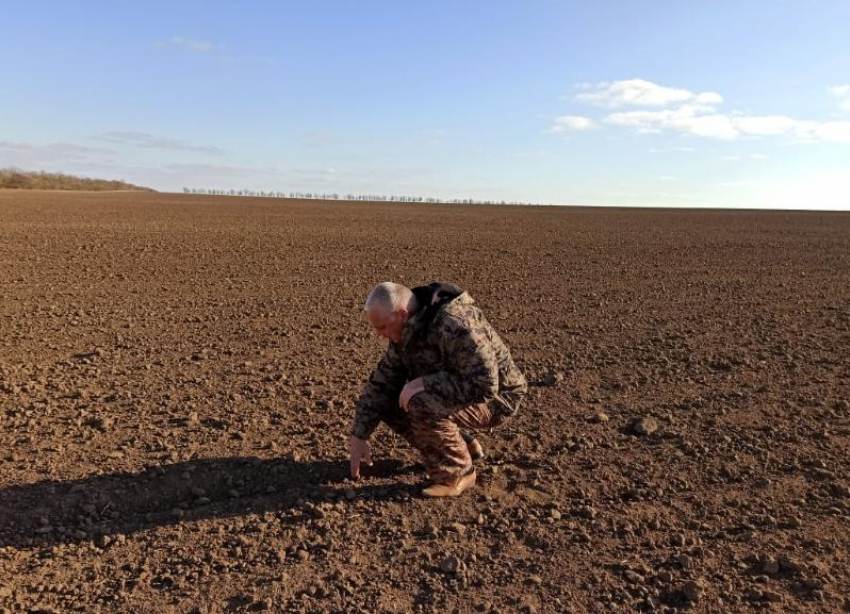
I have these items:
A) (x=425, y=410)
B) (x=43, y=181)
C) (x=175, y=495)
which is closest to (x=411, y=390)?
(x=425, y=410)

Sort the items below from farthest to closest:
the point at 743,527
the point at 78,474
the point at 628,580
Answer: the point at 78,474 < the point at 743,527 < the point at 628,580

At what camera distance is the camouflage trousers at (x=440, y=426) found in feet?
11.7

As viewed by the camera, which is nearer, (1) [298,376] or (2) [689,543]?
(2) [689,543]

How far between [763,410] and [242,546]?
4.11 m

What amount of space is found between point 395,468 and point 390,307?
1319 millimetres

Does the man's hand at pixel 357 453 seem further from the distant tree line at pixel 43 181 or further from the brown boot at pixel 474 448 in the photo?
the distant tree line at pixel 43 181

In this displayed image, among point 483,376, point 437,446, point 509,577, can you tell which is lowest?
point 509,577

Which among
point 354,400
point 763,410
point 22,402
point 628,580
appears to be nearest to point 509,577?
point 628,580

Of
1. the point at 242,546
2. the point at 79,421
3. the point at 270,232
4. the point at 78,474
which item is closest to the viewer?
the point at 242,546

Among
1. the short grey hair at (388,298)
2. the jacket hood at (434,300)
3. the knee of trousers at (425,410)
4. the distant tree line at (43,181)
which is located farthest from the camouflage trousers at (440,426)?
the distant tree line at (43,181)

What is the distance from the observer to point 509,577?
121 inches

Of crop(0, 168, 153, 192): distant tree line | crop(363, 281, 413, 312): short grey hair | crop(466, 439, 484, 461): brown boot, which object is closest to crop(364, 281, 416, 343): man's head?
crop(363, 281, 413, 312): short grey hair

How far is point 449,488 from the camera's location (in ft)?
12.5

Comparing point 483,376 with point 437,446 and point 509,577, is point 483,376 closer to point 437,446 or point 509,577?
point 437,446
